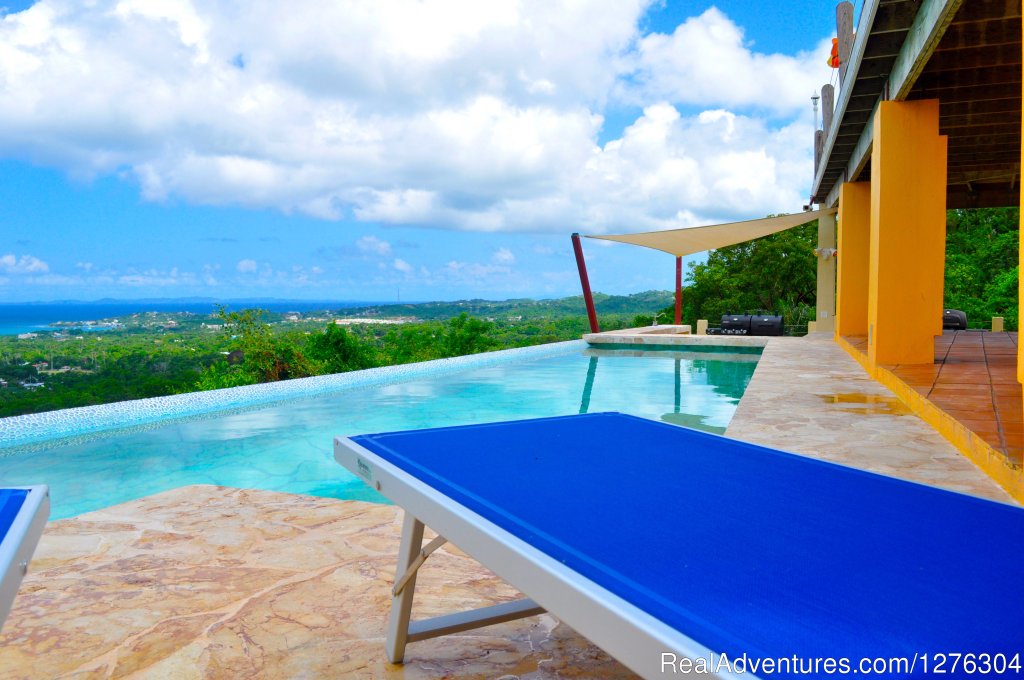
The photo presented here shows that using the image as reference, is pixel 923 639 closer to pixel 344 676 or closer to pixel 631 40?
pixel 344 676

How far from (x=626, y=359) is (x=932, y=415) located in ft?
30.9

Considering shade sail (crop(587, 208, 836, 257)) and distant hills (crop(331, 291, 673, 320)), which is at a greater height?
shade sail (crop(587, 208, 836, 257))

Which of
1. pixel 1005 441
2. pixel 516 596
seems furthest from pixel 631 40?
pixel 516 596

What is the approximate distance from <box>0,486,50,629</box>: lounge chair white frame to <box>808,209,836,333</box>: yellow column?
16955 mm

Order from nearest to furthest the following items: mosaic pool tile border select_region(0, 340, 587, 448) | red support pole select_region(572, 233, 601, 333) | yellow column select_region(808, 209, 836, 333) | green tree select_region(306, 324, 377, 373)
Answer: mosaic pool tile border select_region(0, 340, 587, 448) → green tree select_region(306, 324, 377, 373) → red support pole select_region(572, 233, 601, 333) → yellow column select_region(808, 209, 836, 333)

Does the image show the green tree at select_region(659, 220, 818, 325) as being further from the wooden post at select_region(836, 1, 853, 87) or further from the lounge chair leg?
the lounge chair leg

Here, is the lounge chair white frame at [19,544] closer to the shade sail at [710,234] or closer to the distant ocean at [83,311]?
the distant ocean at [83,311]

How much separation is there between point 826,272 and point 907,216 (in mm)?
10240

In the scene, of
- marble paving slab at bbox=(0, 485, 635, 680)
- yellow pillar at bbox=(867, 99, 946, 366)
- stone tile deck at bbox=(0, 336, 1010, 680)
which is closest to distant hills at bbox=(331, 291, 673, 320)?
yellow pillar at bbox=(867, 99, 946, 366)

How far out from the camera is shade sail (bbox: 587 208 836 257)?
48.9 feet

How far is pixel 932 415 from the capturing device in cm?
505

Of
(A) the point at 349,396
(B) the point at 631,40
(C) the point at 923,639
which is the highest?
(B) the point at 631,40

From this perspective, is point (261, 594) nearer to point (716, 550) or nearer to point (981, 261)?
point (716, 550)

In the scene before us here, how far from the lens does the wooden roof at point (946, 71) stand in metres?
5.54
